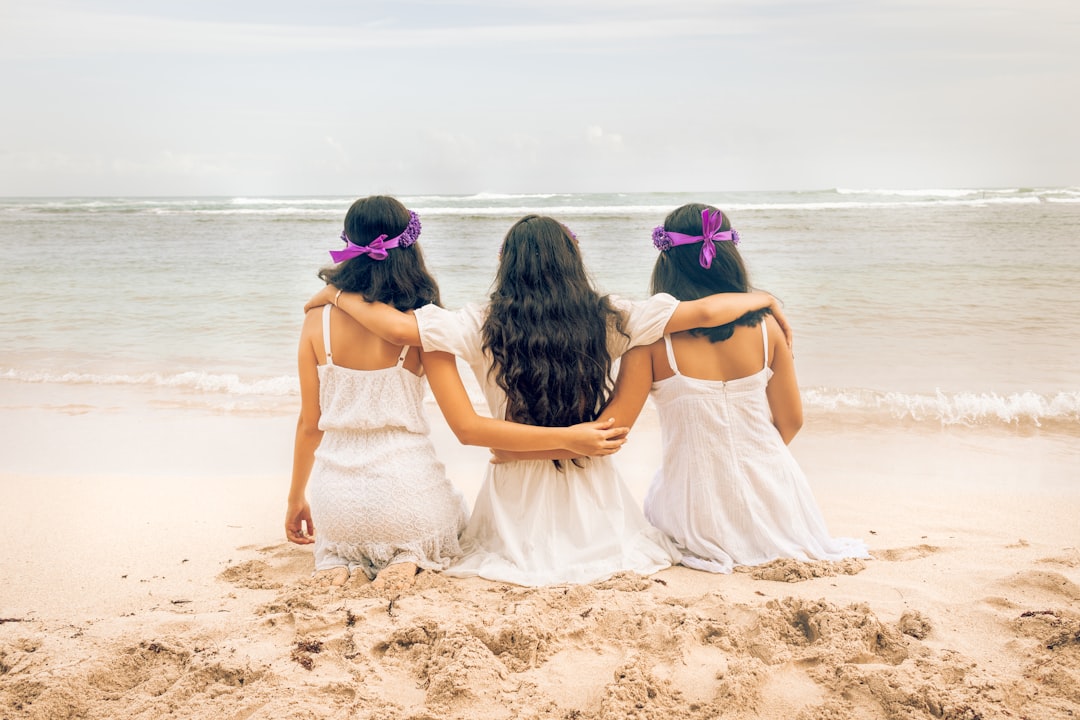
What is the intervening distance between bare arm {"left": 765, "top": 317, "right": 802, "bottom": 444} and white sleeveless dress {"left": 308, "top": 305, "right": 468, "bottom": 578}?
4.00 feet

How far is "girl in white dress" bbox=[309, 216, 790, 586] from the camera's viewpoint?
98.9 inches

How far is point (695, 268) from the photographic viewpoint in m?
2.77

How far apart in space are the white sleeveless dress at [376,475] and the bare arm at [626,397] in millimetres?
296

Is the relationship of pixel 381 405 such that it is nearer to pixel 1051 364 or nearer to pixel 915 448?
pixel 915 448

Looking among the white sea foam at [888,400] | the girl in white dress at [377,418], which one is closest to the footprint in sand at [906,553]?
the girl in white dress at [377,418]

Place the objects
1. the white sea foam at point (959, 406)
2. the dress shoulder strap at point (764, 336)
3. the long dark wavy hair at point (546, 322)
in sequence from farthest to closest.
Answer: the white sea foam at point (959, 406), the dress shoulder strap at point (764, 336), the long dark wavy hair at point (546, 322)

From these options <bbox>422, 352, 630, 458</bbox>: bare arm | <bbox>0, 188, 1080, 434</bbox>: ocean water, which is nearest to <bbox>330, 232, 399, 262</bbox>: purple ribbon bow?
<bbox>422, 352, 630, 458</bbox>: bare arm

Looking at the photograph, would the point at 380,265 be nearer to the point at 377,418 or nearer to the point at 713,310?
the point at 377,418

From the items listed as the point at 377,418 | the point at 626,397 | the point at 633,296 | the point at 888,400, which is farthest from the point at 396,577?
the point at 633,296

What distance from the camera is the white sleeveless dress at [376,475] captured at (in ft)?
8.71

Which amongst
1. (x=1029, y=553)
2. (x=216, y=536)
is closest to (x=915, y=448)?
(x=1029, y=553)

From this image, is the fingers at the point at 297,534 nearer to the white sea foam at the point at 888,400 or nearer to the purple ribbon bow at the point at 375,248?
the purple ribbon bow at the point at 375,248

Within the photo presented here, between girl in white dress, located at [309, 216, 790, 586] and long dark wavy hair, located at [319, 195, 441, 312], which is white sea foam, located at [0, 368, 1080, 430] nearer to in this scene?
girl in white dress, located at [309, 216, 790, 586]

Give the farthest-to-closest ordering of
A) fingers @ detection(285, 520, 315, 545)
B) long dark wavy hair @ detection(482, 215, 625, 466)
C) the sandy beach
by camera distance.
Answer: fingers @ detection(285, 520, 315, 545), long dark wavy hair @ detection(482, 215, 625, 466), the sandy beach
